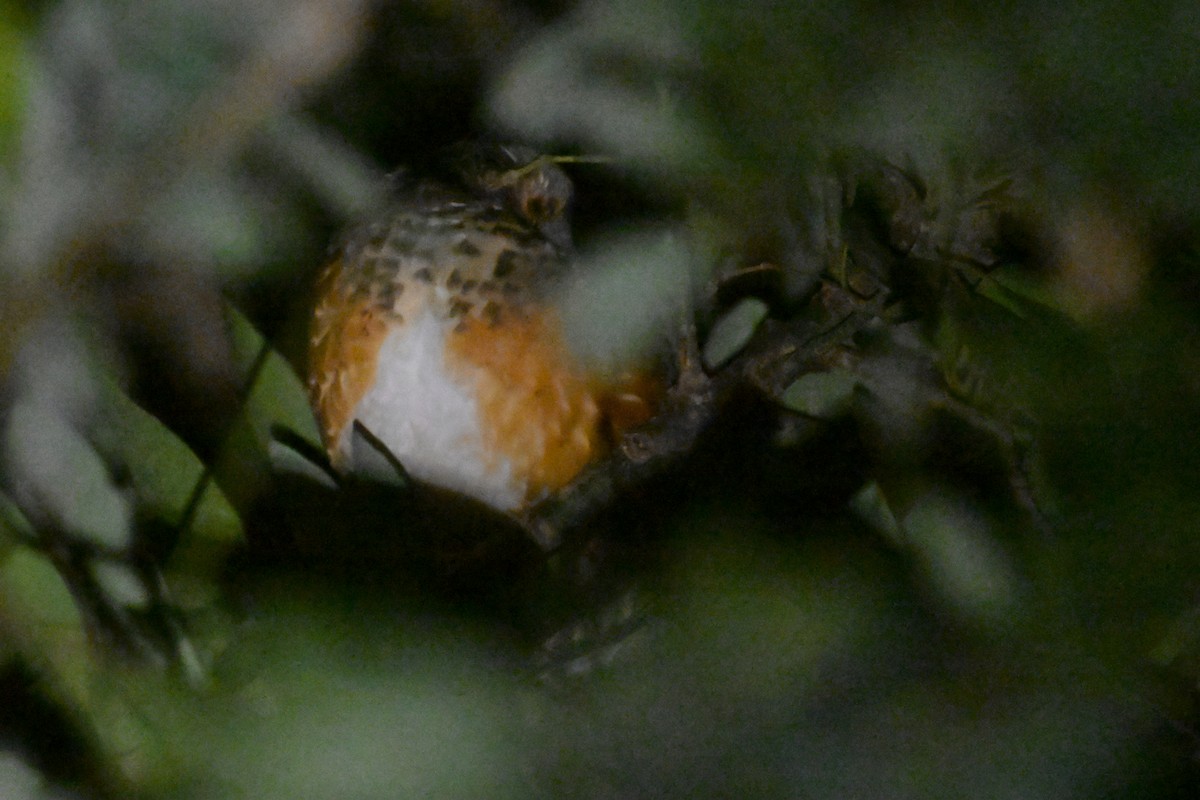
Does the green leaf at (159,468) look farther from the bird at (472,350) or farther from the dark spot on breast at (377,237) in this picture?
the dark spot on breast at (377,237)

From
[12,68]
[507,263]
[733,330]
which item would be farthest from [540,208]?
[12,68]

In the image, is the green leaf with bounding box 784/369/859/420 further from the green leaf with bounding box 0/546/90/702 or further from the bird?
the green leaf with bounding box 0/546/90/702

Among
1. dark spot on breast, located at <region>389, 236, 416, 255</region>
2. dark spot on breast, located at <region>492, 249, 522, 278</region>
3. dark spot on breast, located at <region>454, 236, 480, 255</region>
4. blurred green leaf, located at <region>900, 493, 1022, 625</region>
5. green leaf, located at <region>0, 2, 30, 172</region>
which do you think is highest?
green leaf, located at <region>0, 2, 30, 172</region>

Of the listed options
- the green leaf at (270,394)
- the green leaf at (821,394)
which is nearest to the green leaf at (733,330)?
the green leaf at (821,394)

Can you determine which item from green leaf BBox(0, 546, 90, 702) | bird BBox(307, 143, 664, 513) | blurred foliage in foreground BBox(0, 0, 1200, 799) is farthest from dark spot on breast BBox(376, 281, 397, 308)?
green leaf BBox(0, 546, 90, 702)

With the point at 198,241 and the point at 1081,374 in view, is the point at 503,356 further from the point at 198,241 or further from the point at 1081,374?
the point at 1081,374

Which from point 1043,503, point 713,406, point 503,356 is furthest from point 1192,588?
point 503,356

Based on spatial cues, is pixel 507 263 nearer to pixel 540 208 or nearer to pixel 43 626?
pixel 540 208
